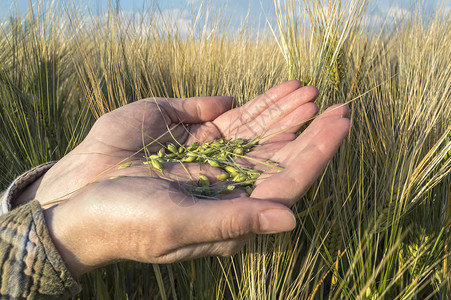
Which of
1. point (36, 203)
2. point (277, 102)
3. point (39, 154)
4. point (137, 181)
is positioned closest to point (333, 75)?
point (277, 102)

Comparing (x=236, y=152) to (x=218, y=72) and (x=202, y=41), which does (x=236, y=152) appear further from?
(x=202, y=41)

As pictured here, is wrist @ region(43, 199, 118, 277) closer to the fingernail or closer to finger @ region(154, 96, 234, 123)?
the fingernail

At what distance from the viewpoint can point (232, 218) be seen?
817 millimetres

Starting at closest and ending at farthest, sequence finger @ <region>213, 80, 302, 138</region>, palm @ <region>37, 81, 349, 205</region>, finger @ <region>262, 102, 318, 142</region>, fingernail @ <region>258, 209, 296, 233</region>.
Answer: fingernail @ <region>258, 209, 296, 233</region>, palm @ <region>37, 81, 349, 205</region>, finger @ <region>262, 102, 318, 142</region>, finger @ <region>213, 80, 302, 138</region>

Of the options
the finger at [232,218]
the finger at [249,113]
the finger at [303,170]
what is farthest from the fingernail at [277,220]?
the finger at [249,113]

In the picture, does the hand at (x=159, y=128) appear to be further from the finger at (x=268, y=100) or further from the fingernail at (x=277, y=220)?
the fingernail at (x=277, y=220)

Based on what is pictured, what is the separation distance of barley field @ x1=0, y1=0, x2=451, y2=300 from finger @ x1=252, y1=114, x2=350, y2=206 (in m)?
0.12

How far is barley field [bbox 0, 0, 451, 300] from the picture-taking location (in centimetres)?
111

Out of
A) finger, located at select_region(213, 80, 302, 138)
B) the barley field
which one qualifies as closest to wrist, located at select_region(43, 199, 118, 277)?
the barley field

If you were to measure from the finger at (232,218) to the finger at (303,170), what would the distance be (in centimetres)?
10

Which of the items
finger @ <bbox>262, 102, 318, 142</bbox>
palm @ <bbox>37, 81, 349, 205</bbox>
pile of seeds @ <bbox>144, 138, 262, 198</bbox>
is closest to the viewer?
pile of seeds @ <bbox>144, 138, 262, 198</bbox>

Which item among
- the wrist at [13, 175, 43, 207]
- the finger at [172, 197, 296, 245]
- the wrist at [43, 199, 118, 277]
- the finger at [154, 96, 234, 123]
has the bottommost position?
the wrist at [13, 175, 43, 207]

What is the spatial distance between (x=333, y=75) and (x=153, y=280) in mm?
928

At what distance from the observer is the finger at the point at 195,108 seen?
5.13ft
